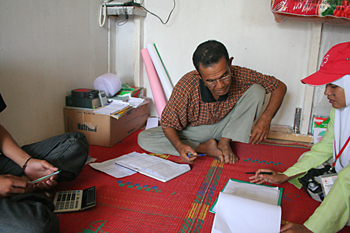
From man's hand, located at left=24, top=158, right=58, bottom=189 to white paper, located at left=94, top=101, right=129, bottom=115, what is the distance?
866mm

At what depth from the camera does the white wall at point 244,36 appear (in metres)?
2.60

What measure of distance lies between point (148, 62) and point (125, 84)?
14.2 inches

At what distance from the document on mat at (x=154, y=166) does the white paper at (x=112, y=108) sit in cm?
45

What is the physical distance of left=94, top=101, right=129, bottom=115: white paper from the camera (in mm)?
2178

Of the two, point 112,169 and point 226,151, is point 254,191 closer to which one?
point 226,151

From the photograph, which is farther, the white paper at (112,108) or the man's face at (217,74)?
the white paper at (112,108)

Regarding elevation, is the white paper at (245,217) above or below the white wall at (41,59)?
below

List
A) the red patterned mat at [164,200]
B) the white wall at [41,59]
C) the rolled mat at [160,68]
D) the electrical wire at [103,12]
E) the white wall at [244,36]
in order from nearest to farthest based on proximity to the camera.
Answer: the red patterned mat at [164,200], the white wall at [41,59], the white wall at [244,36], the electrical wire at [103,12], the rolled mat at [160,68]

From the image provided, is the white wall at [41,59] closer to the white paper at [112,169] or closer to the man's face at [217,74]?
the white paper at [112,169]

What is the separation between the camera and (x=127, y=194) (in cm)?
143

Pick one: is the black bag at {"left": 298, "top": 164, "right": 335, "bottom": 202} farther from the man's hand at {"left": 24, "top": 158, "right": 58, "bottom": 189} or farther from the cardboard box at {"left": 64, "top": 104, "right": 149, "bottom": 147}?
→ the cardboard box at {"left": 64, "top": 104, "right": 149, "bottom": 147}

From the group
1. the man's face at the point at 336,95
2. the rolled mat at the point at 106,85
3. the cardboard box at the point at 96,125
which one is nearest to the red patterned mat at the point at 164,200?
the cardboard box at the point at 96,125

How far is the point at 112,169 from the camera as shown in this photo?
170 cm

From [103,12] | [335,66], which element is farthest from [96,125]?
[335,66]
